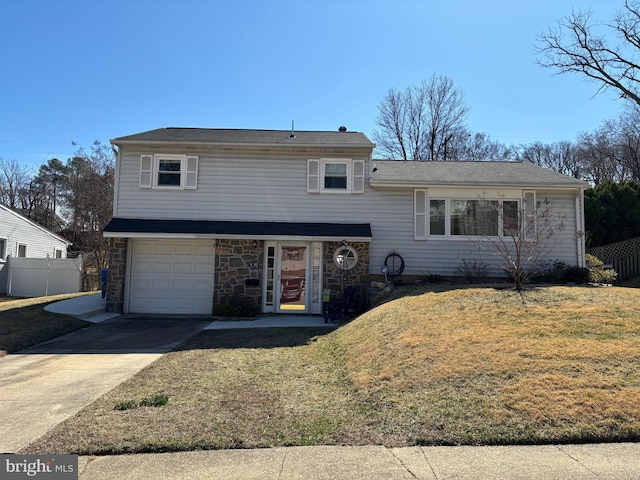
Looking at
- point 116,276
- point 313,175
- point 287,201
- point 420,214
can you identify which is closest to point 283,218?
point 287,201

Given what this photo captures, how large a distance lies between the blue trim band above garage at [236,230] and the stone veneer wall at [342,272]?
0.43 m

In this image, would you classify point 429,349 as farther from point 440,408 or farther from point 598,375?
point 598,375

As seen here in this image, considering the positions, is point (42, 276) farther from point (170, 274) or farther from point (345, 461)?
point (345, 461)

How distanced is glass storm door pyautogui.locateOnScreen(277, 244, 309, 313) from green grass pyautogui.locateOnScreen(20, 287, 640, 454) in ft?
15.4

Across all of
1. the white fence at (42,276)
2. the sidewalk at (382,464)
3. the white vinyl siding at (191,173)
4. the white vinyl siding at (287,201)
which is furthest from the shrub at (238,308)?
the white fence at (42,276)

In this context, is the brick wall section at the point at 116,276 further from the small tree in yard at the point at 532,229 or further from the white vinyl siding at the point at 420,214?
the small tree in yard at the point at 532,229

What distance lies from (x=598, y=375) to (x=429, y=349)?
2.07m

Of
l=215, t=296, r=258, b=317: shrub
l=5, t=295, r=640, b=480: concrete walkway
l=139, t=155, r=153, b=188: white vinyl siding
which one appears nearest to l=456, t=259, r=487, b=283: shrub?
l=215, t=296, r=258, b=317: shrub

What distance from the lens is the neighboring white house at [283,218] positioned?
12477mm

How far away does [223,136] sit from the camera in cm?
1402

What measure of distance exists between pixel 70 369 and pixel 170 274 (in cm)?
622

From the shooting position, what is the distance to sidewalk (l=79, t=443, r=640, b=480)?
10.7 feet

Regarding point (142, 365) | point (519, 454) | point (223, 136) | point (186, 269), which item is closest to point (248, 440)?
point (519, 454)

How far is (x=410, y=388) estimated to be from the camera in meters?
4.97
